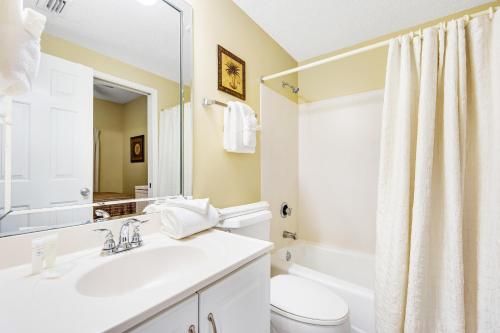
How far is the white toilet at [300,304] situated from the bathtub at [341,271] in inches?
3.1

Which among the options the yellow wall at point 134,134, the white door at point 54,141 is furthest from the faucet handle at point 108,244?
the yellow wall at point 134,134

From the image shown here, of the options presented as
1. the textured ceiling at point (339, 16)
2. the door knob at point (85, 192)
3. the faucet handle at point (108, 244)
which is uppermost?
the textured ceiling at point (339, 16)

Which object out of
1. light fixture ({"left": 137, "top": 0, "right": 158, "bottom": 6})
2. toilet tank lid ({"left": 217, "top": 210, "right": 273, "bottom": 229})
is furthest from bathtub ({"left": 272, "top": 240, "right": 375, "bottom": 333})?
light fixture ({"left": 137, "top": 0, "right": 158, "bottom": 6})

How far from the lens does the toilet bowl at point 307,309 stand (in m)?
0.96

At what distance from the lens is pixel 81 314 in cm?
46

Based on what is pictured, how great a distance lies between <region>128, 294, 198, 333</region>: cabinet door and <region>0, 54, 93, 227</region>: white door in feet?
1.83

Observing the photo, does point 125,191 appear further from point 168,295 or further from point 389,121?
point 389,121

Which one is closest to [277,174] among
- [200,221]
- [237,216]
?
[237,216]

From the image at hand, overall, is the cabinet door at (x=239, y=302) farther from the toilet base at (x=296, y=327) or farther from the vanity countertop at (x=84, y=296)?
the toilet base at (x=296, y=327)

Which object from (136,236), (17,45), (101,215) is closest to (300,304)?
(136,236)

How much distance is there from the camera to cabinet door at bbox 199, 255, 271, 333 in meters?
0.62

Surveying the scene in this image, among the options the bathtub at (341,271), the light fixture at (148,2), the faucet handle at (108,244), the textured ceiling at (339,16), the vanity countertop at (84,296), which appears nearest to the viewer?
the vanity countertop at (84,296)

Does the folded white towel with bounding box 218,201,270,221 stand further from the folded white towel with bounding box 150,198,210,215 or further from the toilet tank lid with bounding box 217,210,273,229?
the folded white towel with bounding box 150,198,210,215

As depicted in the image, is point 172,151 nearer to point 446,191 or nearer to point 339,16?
point 446,191
